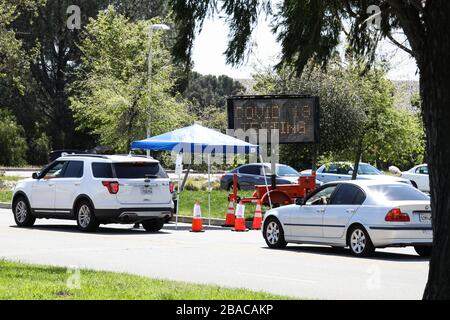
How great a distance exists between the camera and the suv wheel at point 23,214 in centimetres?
2314

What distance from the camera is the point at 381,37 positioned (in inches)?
416

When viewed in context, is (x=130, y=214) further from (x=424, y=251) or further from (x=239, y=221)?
(x=424, y=251)

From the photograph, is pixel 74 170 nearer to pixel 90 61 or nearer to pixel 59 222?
pixel 59 222

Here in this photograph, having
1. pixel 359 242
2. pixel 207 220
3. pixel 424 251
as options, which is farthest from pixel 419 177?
pixel 359 242

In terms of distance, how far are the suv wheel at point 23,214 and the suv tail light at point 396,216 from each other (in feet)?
32.9

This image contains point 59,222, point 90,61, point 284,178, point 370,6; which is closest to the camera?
point 370,6

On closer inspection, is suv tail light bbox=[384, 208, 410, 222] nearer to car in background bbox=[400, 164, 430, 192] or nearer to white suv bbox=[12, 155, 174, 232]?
white suv bbox=[12, 155, 174, 232]

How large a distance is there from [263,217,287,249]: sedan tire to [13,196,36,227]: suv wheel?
7.02 m

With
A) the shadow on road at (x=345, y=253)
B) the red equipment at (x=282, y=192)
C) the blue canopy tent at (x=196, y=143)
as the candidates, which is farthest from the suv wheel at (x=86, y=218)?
the red equipment at (x=282, y=192)

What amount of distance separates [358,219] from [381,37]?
682 cm

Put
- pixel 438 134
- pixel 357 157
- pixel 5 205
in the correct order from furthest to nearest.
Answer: pixel 357 157, pixel 5 205, pixel 438 134

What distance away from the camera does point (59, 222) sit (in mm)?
25500
